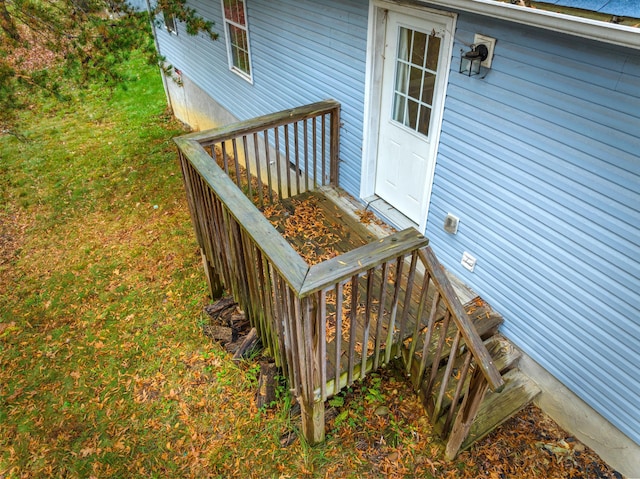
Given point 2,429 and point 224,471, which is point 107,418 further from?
point 224,471

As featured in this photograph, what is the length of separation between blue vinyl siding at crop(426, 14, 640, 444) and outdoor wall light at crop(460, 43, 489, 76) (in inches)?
2.7

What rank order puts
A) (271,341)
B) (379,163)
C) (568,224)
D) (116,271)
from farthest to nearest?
(116,271), (379,163), (271,341), (568,224)

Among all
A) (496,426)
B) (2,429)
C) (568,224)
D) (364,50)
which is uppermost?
(364,50)

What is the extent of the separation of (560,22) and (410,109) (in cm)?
196

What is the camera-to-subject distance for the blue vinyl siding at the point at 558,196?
278cm

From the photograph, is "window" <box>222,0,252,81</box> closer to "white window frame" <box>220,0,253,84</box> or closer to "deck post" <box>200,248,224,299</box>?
"white window frame" <box>220,0,253,84</box>

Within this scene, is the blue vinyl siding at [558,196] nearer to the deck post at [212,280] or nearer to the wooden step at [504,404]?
the wooden step at [504,404]

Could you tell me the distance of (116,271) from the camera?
5867mm

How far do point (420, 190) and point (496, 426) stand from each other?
89.9 inches

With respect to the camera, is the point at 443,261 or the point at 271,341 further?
the point at 443,261

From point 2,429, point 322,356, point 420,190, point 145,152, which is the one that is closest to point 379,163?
point 420,190

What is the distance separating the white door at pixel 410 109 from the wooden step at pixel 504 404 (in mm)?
1715

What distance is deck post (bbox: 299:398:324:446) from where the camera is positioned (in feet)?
10.9

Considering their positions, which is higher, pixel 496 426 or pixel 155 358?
pixel 496 426
